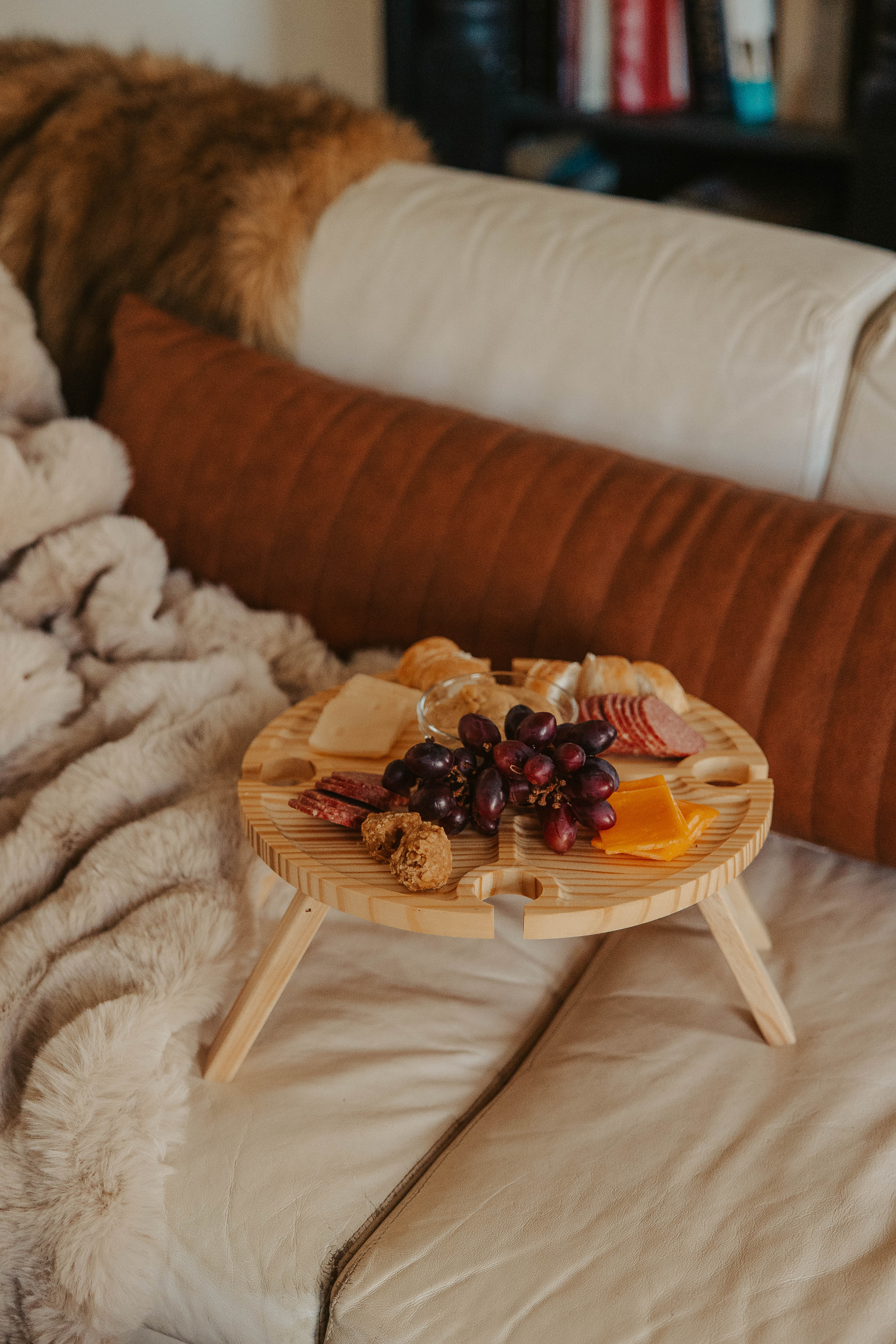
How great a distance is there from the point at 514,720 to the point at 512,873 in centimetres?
14

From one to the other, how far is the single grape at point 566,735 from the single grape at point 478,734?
1.7 inches

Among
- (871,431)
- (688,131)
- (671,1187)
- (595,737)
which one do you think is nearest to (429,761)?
(595,737)

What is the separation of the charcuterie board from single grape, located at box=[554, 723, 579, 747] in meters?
0.06

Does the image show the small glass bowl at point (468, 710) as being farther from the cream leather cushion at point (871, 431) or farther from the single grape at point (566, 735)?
the cream leather cushion at point (871, 431)

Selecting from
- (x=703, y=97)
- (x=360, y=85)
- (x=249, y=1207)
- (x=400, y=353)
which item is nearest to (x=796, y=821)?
(x=249, y=1207)

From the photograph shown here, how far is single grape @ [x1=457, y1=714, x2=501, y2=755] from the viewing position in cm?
89

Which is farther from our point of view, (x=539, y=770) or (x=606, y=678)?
(x=606, y=678)

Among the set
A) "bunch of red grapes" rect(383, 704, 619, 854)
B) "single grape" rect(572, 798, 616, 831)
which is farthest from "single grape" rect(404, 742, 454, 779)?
"single grape" rect(572, 798, 616, 831)

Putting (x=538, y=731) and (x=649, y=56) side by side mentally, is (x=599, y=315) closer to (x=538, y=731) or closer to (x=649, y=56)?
(x=538, y=731)

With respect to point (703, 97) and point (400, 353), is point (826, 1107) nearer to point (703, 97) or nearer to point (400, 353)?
point (400, 353)

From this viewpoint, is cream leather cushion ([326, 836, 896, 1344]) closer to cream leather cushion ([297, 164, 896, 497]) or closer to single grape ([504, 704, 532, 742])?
single grape ([504, 704, 532, 742])

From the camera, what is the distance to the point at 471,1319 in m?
0.74

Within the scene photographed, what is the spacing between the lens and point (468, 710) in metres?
0.98

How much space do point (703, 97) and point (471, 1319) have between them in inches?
85.1
